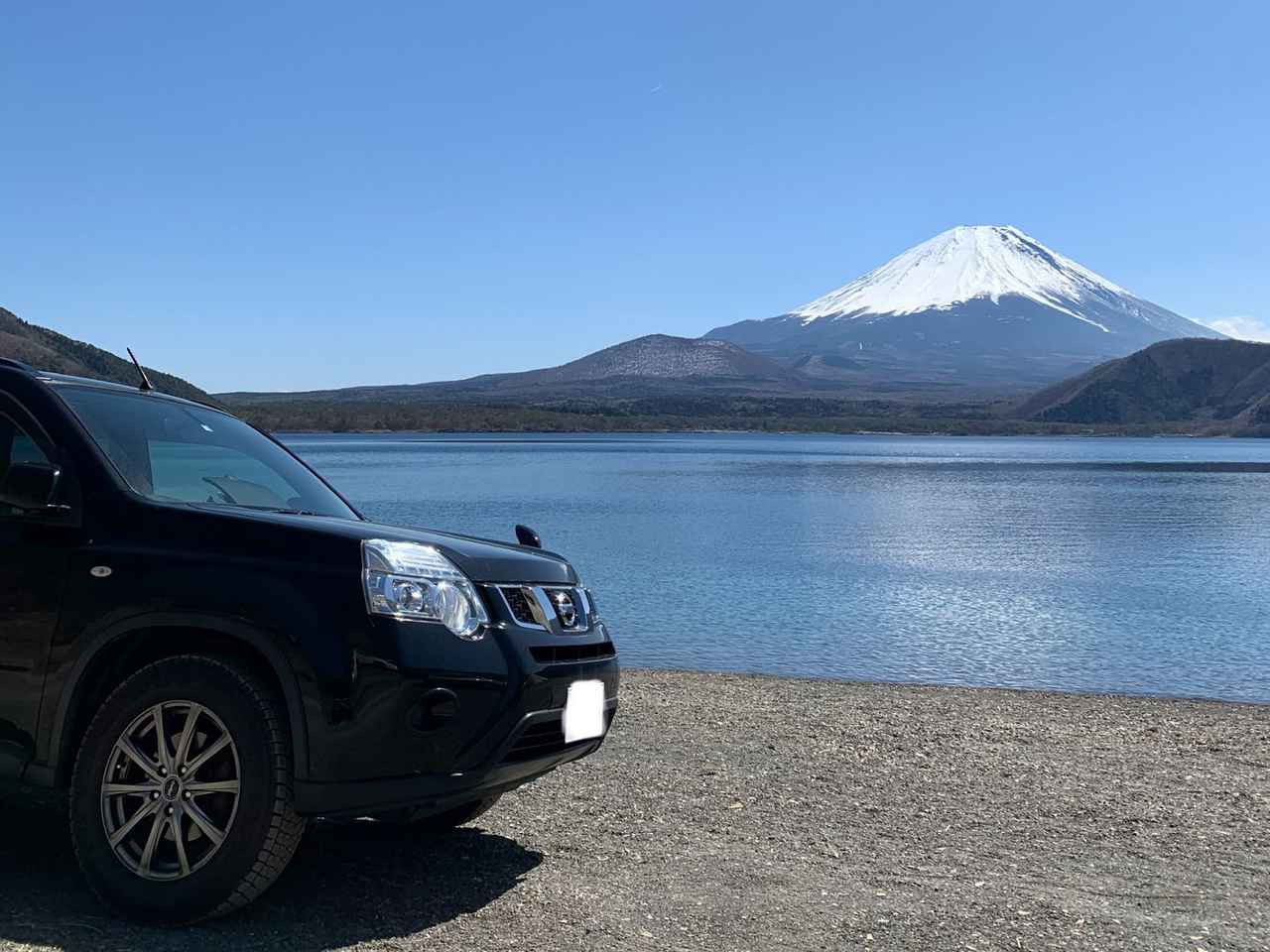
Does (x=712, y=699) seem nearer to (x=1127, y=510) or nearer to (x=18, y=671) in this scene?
(x=18, y=671)

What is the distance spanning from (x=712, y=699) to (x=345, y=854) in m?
5.19

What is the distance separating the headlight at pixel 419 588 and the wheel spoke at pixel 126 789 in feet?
3.25

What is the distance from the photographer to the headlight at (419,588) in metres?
4.43

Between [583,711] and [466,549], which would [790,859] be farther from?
[466,549]

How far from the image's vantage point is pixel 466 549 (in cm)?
482

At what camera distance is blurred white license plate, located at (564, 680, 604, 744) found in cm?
482

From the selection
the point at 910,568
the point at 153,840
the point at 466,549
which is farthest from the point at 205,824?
the point at 910,568

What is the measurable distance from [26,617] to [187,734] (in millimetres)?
780

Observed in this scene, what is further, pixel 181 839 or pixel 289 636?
pixel 181 839

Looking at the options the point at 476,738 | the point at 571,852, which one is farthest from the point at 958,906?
the point at 476,738

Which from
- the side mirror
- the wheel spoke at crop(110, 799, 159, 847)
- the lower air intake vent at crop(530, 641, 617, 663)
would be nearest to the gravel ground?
the wheel spoke at crop(110, 799, 159, 847)

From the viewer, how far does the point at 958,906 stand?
5.03 meters

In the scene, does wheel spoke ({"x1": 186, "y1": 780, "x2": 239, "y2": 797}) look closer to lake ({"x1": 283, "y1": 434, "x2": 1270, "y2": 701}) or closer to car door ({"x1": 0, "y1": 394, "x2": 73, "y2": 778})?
car door ({"x1": 0, "y1": 394, "x2": 73, "y2": 778})

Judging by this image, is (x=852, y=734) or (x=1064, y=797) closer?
(x=1064, y=797)
